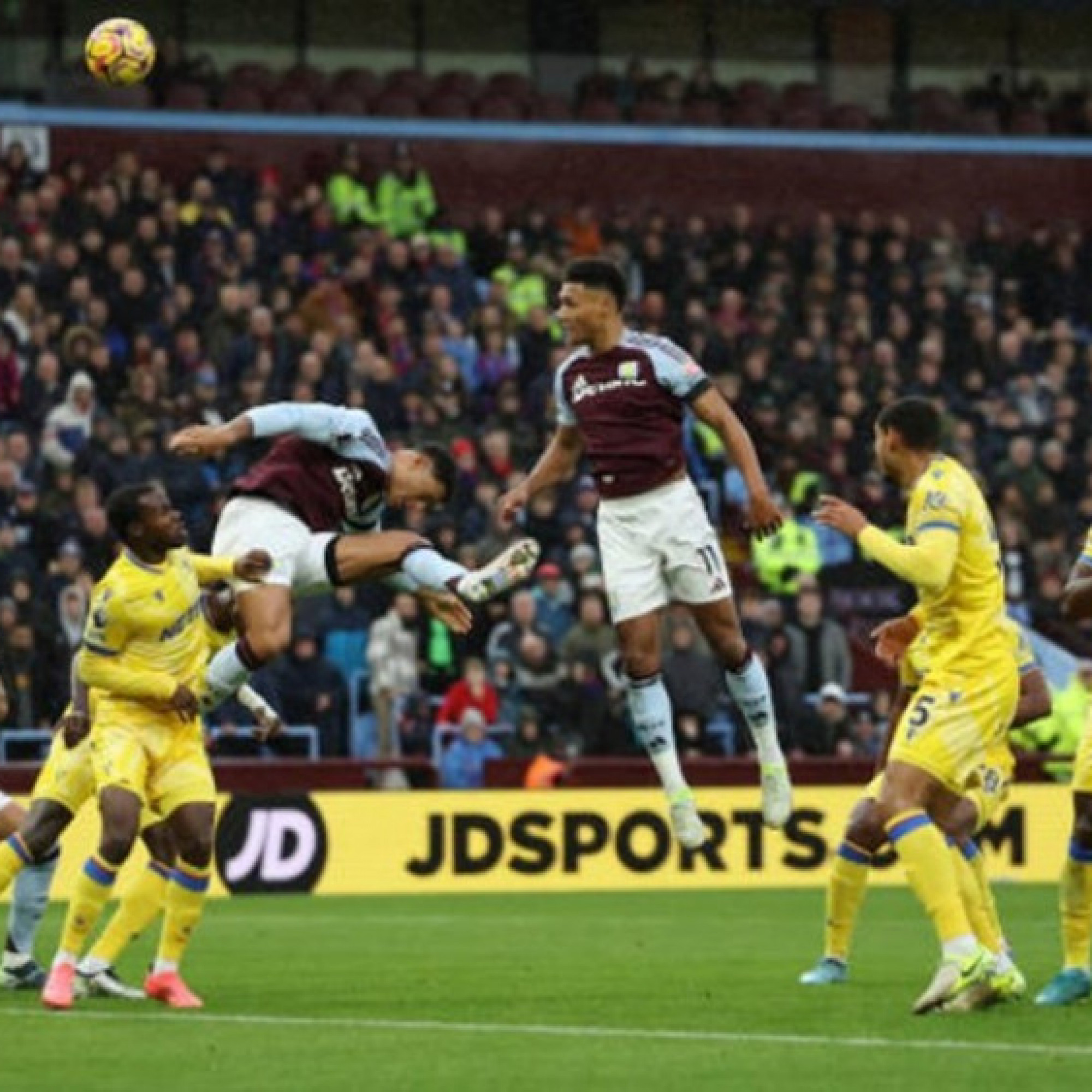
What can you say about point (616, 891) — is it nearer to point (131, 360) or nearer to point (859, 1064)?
point (131, 360)

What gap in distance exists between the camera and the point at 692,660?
92.3 feet

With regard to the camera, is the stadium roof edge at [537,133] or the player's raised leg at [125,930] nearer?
the player's raised leg at [125,930]

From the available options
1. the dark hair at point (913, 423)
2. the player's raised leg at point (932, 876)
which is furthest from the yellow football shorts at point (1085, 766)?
the dark hair at point (913, 423)

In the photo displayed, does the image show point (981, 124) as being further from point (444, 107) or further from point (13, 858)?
point (13, 858)

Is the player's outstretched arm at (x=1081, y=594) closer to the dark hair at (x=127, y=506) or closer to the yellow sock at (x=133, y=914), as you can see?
the dark hair at (x=127, y=506)

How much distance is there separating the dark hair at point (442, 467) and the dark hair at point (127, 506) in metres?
1.37

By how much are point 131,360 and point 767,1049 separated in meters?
18.3

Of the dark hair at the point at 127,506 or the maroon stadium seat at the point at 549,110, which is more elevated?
the maroon stadium seat at the point at 549,110

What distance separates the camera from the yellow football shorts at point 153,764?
50.3 ft

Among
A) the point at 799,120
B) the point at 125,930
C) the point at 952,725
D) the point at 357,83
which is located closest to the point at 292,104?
the point at 357,83

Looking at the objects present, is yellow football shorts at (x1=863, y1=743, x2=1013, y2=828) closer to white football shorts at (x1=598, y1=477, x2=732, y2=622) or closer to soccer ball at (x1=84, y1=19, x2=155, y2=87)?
white football shorts at (x1=598, y1=477, x2=732, y2=622)

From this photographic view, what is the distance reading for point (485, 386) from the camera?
32.3m

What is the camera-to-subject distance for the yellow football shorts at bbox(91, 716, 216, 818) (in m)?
15.3

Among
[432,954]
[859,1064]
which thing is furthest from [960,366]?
[859,1064]
